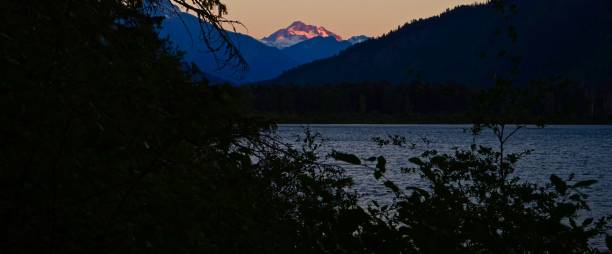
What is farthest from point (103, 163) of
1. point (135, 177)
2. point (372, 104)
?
point (372, 104)

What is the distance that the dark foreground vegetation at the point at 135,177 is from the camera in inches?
139

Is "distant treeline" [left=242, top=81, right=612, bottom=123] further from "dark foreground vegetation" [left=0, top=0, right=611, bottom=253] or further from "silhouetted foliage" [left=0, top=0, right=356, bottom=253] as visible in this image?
"silhouetted foliage" [left=0, top=0, right=356, bottom=253]

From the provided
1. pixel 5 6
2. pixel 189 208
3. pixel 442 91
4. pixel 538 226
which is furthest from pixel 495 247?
pixel 442 91

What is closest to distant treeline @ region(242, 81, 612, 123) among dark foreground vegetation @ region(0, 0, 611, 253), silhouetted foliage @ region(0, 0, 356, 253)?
dark foreground vegetation @ region(0, 0, 611, 253)

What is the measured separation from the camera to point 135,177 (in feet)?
12.3

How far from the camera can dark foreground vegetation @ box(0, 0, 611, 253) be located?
353cm

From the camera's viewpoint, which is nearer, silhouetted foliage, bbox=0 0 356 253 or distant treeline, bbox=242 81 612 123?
silhouetted foliage, bbox=0 0 356 253

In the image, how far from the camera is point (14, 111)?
138 inches

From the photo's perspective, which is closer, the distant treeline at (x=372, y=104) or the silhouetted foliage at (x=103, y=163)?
the silhouetted foliage at (x=103, y=163)

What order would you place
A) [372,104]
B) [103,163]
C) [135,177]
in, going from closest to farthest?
[135,177] < [103,163] < [372,104]

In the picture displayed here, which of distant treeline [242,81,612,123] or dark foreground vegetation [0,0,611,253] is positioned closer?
dark foreground vegetation [0,0,611,253]

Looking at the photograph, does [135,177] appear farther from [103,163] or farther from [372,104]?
[372,104]

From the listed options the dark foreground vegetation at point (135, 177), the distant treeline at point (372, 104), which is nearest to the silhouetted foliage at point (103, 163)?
the dark foreground vegetation at point (135, 177)

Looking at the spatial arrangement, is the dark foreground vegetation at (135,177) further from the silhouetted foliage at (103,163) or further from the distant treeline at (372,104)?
the distant treeline at (372,104)
